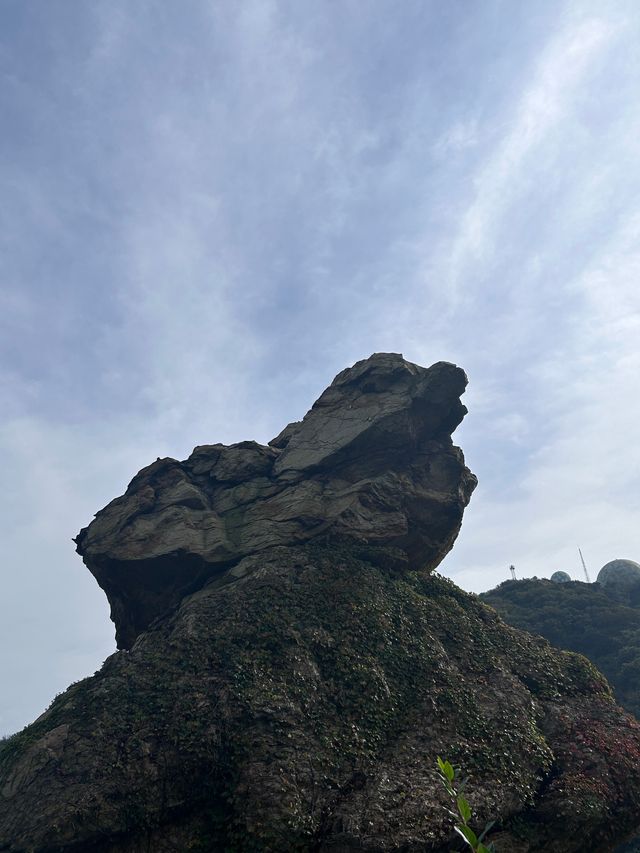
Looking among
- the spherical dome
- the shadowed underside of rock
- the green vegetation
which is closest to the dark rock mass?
the shadowed underside of rock

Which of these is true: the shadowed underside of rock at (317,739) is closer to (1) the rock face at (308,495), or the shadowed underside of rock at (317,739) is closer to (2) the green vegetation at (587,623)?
(1) the rock face at (308,495)

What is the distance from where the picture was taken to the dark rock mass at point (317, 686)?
19797 mm

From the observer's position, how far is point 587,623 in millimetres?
62719

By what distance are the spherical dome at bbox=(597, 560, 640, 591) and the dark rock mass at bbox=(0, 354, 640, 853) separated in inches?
2253

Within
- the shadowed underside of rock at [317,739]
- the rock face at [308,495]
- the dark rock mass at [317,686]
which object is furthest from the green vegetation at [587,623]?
the shadowed underside of rock at [317,739]

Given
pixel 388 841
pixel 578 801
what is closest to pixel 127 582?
pixel 388 841

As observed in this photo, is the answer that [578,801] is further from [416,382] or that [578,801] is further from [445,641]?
[416,382]

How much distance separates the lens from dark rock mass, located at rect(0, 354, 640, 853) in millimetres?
19797

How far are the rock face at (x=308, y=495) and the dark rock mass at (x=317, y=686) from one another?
132 millimetres

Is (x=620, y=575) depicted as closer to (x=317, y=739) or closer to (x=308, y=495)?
(x=308, y=495)

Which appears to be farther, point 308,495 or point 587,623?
point 587,623

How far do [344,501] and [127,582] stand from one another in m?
12.7

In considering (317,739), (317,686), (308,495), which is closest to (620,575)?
(308,495)

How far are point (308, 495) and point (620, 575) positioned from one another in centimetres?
6726
